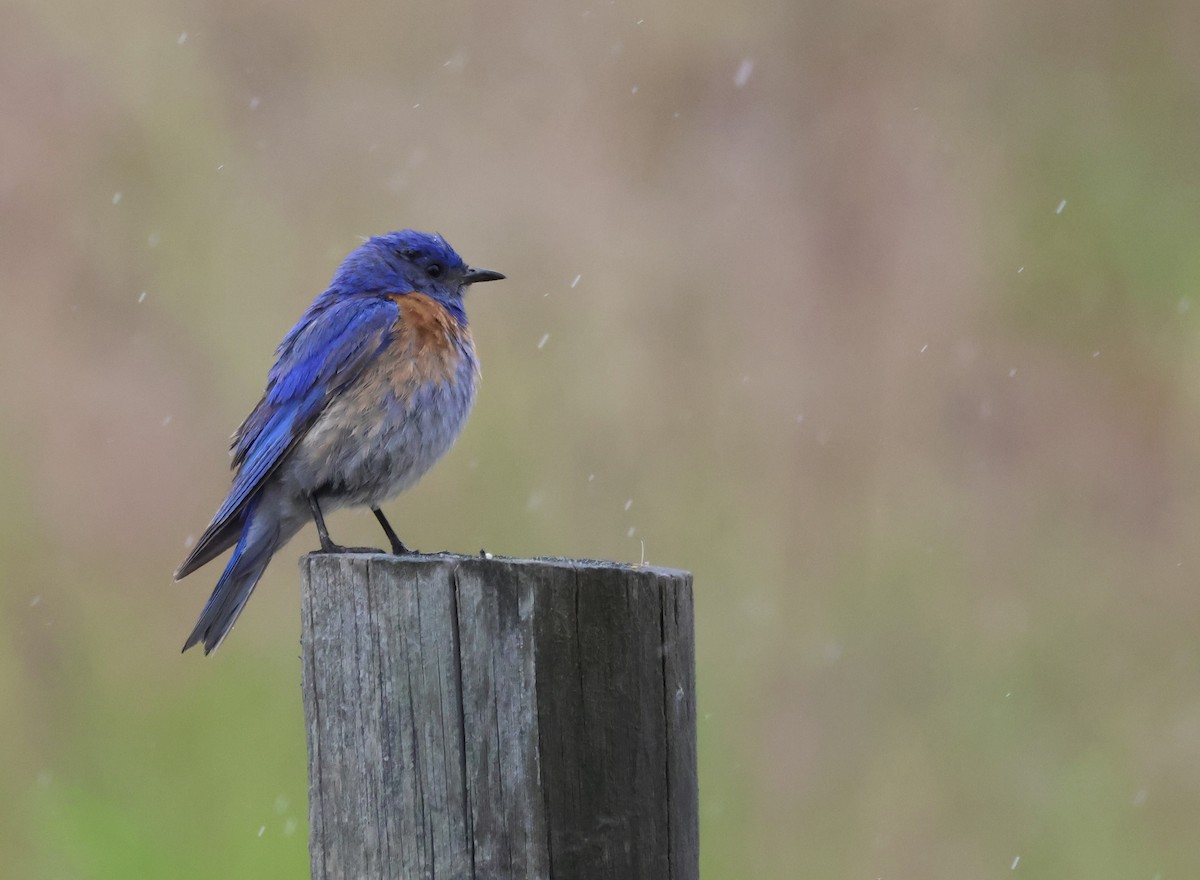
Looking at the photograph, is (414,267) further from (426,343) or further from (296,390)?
(296,390)

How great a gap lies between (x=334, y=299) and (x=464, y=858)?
274cm

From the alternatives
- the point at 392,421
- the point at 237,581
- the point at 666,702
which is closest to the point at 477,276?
the point at 392,421

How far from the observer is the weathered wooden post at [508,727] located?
2088mm

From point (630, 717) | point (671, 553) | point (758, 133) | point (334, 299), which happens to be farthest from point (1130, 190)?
point (630, 717)

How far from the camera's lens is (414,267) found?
15.5 ft

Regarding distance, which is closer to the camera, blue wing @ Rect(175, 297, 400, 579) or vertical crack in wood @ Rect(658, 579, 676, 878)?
vertical crack in wood @ Rect(658, 579, 676, 878)

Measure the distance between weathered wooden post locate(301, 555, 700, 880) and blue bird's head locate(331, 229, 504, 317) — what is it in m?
2.52

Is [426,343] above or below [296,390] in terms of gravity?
above

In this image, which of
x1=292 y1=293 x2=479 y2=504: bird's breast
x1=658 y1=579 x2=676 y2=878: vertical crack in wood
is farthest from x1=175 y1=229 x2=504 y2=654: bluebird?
x1=658 y1=579 x2=676 y2=878: vertical crack in wood

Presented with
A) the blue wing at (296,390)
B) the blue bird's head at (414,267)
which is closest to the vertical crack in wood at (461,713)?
the blue wing at (296,390)

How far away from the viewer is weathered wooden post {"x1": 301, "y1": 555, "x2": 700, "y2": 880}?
2088 millimetres

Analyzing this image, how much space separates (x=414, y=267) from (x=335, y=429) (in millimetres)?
924

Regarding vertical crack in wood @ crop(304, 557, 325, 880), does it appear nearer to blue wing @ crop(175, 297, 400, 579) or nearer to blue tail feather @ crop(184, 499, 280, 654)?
blue tail feather @ crop(184, 499, 280, 654)

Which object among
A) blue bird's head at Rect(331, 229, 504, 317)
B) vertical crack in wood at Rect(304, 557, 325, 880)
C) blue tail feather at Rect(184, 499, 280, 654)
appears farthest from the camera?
blue bird's head at Rect(331, 229, 504, 317)
